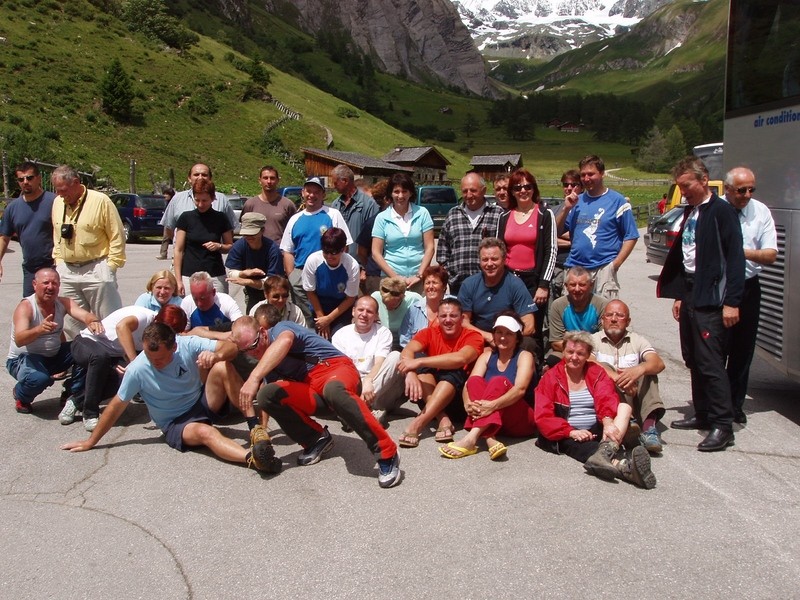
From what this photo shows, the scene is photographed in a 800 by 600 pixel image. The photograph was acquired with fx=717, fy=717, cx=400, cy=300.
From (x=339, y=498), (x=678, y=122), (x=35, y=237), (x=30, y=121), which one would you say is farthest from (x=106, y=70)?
(x=678, y=122)

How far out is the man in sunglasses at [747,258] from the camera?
229 inches

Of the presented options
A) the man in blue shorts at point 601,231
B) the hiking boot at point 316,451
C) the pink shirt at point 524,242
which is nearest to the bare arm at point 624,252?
the man in blue shorts at point 601,231

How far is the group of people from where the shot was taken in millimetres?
5297

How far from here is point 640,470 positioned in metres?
4.69

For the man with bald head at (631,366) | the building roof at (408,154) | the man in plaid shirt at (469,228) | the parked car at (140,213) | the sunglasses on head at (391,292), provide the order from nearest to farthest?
the man with bald head at (631,366) → the sunglasses on head at (391,292) → the man in plaid shirt at (469,228) → the parked car at (140,213) → the building roof at (408,154)

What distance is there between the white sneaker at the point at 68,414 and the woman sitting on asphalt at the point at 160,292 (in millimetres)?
1027

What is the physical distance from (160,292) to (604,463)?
13.2 ft

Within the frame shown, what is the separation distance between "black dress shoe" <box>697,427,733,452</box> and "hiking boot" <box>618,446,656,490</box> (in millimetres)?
950

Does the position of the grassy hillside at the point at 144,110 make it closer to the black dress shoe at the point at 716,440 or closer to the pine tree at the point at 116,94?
the pine tree at the point at 116,94

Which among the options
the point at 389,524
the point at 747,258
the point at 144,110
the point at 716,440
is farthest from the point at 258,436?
the point at 144,110

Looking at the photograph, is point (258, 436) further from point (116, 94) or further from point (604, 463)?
point (116, 94)

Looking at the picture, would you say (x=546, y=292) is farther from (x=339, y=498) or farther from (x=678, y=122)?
(x=678, y=122)

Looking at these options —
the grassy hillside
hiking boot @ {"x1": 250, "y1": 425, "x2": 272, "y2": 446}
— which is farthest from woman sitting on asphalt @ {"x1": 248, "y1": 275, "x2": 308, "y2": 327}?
the grassy hillside

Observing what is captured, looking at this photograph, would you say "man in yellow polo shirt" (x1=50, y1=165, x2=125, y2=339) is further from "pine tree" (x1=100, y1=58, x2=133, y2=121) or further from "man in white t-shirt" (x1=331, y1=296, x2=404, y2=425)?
"pine tree" (x1=100, y1=58, x2=133, y2=121)
